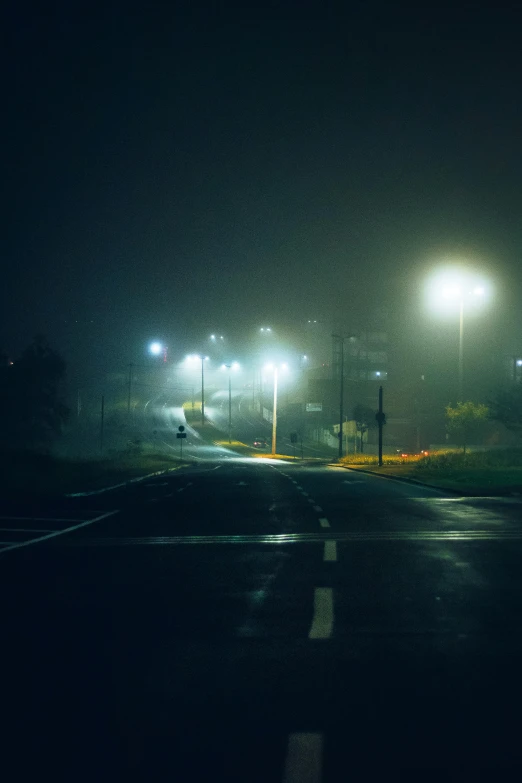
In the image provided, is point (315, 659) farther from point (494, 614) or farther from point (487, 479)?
point (487, 479)

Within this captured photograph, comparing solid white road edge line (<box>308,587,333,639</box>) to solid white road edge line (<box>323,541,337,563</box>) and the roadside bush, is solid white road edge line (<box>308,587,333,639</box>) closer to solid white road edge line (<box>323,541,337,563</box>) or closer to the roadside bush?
solid white road edge line (<box>323,541,337,563</box>)

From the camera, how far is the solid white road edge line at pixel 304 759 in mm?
4473

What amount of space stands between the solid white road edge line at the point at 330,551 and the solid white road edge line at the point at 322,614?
2.30 meters

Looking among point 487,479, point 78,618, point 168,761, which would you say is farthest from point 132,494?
point 168,761

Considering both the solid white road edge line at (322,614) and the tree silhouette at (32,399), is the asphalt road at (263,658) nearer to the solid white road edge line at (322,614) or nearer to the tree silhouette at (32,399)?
the solid white road edge line at (322,614)

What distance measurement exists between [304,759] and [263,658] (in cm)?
209

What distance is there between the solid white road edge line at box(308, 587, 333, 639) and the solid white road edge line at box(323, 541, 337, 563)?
2303 millimetres

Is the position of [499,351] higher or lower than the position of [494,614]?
higher

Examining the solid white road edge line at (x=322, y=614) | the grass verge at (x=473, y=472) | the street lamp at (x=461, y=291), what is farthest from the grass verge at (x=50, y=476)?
the street lamp at (x=461, y=291)

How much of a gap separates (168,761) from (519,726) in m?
2.19

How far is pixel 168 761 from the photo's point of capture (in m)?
4.73

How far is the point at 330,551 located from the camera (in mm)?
13023

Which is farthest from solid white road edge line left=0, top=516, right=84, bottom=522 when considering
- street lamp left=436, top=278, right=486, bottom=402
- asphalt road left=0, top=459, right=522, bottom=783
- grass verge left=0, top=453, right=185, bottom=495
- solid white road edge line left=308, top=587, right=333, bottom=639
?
street lamp left=436, top=278, right=486, bottom=402

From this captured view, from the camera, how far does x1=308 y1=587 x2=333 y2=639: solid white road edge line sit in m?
7.57
